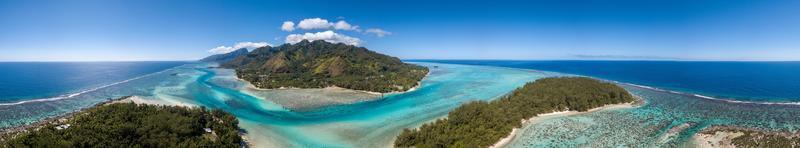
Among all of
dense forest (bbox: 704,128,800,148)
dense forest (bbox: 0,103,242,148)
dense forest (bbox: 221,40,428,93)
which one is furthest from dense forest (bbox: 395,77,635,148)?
dense forest (bbox: 221,40,428,93)

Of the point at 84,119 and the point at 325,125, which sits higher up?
the point at 84,119

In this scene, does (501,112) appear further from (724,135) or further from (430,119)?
(724,135)

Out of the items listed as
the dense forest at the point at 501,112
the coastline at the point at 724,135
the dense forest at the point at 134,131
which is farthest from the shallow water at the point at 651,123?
the dense forest at the point at 134,131

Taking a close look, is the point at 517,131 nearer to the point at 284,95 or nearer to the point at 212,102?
the point at 284,95

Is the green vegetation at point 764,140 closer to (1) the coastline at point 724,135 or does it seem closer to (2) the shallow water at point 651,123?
(1) the coastline at point 724,135

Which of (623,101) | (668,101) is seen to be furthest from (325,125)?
(668,101)

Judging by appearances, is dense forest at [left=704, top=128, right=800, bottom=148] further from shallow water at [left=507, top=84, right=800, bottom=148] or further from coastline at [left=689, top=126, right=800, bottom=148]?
shallow water at [left=507, top=84, right=800, bottom=148]
